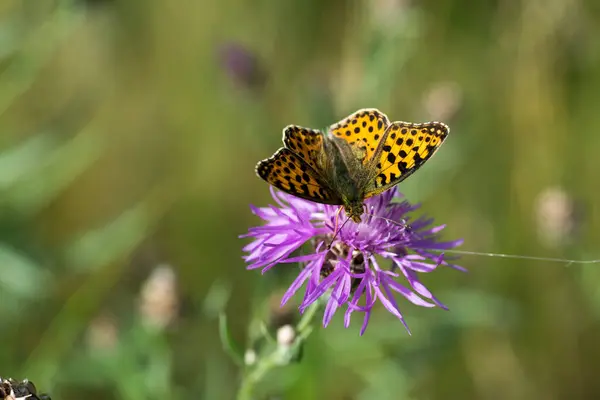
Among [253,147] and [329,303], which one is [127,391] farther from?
[253,147]

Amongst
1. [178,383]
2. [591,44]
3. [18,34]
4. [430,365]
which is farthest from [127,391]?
[591,44]

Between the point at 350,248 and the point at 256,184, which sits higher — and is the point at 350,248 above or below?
below

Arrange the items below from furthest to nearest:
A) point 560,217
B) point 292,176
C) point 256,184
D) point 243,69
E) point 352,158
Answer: point 256,184 → point 243,69 → point 560,217 → point 352,158 → point 292,176

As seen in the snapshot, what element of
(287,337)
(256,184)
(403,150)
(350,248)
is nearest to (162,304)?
(287,337)

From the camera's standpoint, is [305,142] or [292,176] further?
[305,142]

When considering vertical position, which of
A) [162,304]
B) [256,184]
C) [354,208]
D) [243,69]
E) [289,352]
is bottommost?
[289,352]

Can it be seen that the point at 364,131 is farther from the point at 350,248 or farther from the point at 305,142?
the point at 350,248
